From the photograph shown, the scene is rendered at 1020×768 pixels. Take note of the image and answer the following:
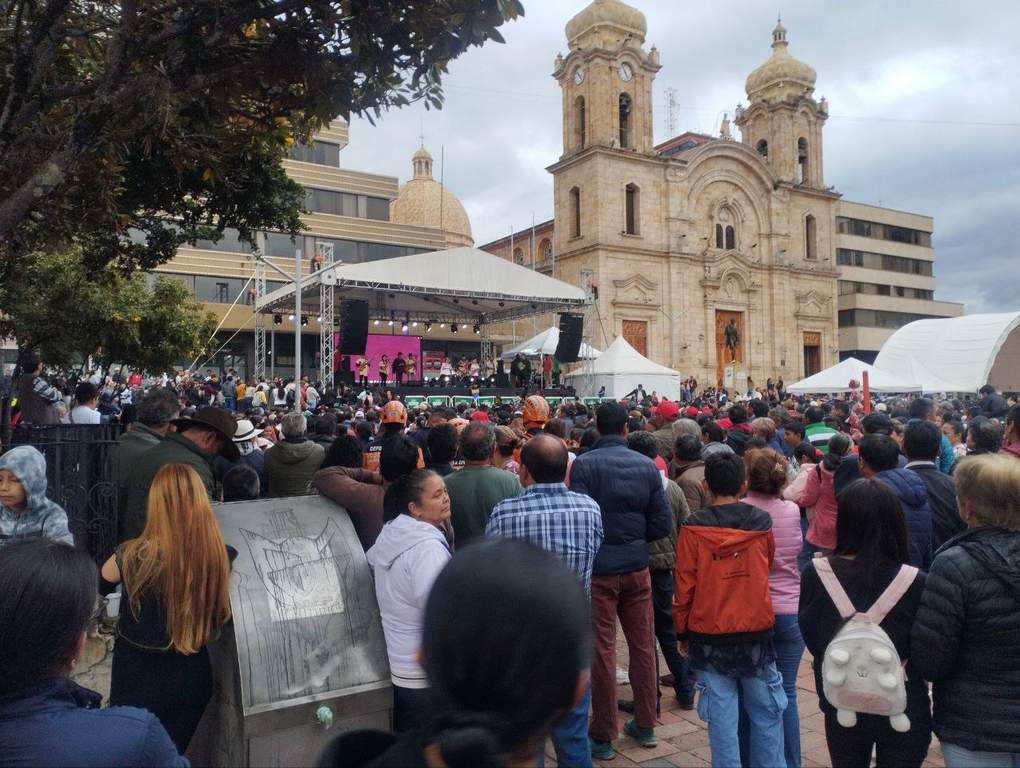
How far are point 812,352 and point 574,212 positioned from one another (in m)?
17.0

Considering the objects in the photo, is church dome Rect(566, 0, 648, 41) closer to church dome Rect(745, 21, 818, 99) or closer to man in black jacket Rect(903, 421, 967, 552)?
church dome Rect(745, 21, 818, 99)

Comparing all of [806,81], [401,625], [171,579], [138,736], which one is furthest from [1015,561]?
[806,81]

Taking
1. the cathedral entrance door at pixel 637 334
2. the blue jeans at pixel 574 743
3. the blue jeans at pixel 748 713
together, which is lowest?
the blue jeans at pixel 574 743

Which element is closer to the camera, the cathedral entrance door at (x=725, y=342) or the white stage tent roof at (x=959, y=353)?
the white stage tent roof at (x=959, y=353)

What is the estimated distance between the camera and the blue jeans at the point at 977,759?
2531 millimetres

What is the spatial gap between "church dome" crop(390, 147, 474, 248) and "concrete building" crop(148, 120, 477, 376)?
1427 cm

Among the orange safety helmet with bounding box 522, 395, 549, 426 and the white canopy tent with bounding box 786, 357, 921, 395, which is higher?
the white canopy tent with bounding box 786, 357, 921, 395

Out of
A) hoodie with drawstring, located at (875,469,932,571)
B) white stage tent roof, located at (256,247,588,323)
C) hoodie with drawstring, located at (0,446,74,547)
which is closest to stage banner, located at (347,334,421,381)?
white stage tent roof, located at (256,247,588,323)

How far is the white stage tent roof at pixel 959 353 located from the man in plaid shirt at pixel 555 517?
1845 centimetres

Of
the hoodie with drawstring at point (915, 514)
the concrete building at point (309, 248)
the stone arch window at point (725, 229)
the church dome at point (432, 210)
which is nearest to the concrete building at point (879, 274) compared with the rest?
the stone arch window at point (725, 229)

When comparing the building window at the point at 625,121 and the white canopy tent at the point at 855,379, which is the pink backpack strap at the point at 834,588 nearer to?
the white canopy tent at the point at 855,379

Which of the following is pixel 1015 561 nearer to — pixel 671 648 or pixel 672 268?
pixel 671 648

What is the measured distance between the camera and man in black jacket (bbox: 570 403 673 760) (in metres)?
4.14

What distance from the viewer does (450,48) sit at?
4.80m
